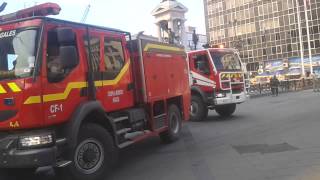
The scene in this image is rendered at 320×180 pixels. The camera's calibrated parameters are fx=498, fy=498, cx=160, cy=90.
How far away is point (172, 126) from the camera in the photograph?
41.8 feet

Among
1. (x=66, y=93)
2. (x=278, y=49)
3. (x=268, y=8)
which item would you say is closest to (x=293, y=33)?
(x=278, y=49)

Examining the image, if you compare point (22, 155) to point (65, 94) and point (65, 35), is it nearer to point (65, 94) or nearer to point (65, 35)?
point (65, 94)

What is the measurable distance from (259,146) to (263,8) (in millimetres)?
90972

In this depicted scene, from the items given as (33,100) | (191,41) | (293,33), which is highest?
(293,33)

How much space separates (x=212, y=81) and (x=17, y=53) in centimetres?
1131

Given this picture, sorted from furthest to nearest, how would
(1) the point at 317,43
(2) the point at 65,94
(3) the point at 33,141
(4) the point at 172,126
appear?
(1) the point at 317,43 < (4) the point at 172,126 < (2) the point at 65,94 < (3) the point at 33,141

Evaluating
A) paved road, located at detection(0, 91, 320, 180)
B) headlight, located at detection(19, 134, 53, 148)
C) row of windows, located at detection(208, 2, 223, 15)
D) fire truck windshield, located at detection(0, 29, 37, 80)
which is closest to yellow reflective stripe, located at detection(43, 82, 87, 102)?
fire truck windshield, located at detection(0, 29, 37, 80)

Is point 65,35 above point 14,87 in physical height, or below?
above

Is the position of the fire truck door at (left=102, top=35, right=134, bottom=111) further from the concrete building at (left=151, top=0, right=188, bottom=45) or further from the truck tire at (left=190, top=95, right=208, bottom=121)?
the concrete building at (left=151, top=0, right=188, bottom=45)

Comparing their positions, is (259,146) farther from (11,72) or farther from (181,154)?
(11,72)

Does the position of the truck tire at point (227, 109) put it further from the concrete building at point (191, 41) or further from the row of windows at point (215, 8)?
the row of windows at point (215, 8)

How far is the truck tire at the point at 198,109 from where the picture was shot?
18.2m

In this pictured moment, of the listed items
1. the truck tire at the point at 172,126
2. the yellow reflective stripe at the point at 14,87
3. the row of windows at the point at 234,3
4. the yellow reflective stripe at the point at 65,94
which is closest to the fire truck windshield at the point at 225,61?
the truck tire at the point at 172,126

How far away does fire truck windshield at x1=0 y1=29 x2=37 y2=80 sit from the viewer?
720cm
